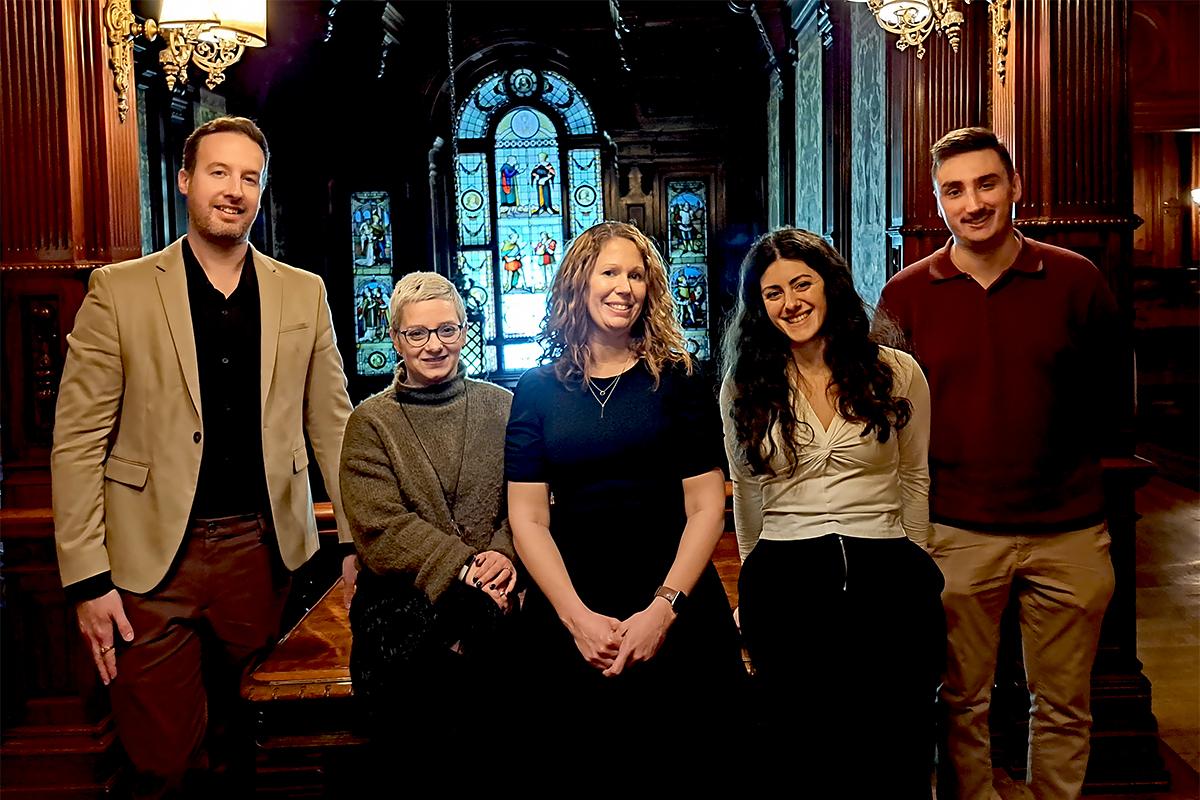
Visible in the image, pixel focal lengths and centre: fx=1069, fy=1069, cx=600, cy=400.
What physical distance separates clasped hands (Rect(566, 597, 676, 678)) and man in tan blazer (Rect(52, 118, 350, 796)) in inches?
27.5

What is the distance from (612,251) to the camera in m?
2.30

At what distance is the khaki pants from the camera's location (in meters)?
2.56

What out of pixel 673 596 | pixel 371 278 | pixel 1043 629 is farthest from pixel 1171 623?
pixel 371 278

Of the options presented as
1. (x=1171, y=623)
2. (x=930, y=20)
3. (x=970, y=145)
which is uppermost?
(x=930, y=20)

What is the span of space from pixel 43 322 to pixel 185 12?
3.43ft

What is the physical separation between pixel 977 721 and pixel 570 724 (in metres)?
1.04

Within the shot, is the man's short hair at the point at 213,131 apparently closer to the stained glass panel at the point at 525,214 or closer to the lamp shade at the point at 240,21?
the lamp shade at the point at 240,21

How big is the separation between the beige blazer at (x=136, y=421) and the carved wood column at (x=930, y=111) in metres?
2.13

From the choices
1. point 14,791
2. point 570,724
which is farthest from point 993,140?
point 14,791

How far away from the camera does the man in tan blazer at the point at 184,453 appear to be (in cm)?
238

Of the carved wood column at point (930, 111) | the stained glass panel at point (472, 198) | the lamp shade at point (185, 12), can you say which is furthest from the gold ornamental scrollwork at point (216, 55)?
the stained glass panel at point (472, 198)

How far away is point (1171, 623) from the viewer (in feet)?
15.3

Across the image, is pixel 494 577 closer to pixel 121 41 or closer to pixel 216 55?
pixel 121 41

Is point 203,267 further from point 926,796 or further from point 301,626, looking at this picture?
point 926,796
